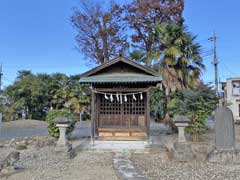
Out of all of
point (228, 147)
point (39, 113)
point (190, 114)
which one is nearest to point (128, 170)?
point (228, 147)

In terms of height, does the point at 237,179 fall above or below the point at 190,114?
below

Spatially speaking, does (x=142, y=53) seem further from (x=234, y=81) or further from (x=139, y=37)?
(x=234, y=81)

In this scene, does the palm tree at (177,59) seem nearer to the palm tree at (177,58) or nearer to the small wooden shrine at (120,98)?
the palm tree at (177,58)

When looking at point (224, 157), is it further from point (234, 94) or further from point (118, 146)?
point (234, 94)

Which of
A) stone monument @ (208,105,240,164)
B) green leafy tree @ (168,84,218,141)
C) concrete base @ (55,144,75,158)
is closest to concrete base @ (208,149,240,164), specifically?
stone monument @ (208,105,240,164)

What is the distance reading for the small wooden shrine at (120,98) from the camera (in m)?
13.1

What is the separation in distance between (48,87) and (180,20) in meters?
15.0

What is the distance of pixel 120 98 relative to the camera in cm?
1341

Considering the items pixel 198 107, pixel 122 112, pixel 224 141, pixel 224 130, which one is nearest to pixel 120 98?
pixel 122 112

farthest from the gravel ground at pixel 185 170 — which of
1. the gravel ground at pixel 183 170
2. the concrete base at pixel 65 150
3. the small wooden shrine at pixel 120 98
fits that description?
the small wooden shrine at pixel 120 98

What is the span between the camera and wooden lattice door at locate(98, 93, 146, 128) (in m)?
13.6

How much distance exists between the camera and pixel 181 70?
18.0 metres

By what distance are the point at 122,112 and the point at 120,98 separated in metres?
0.78

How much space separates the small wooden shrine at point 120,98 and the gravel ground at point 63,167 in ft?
10.4
